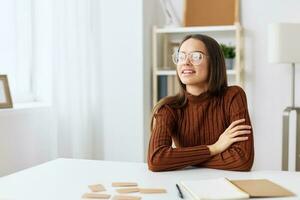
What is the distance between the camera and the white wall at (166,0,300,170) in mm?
3441

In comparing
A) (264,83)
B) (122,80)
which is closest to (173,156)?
(122,80)

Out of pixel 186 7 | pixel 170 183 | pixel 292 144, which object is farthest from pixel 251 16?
pixel 170 183

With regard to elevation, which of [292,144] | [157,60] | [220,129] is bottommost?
[292,144]

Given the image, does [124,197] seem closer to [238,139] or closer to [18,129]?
[238,139]

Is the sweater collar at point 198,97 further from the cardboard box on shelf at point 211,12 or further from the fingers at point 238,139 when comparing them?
the cardboard box on shelf at point 211,12

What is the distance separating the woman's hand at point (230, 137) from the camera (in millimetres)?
1614

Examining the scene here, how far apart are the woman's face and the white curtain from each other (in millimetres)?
1318

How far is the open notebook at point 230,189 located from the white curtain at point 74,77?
1.67 meters

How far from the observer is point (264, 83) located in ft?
11.4

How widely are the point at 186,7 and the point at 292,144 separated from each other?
137 centimetres

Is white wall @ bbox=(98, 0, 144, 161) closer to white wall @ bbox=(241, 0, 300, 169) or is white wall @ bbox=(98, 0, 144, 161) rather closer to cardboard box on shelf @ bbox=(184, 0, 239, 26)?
cardboard box on shelf @ bbox=(184, 0, 239, 26)

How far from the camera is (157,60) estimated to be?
11.6ft

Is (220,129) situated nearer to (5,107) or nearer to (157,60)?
(5,107)

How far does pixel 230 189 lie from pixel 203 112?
542 mm
